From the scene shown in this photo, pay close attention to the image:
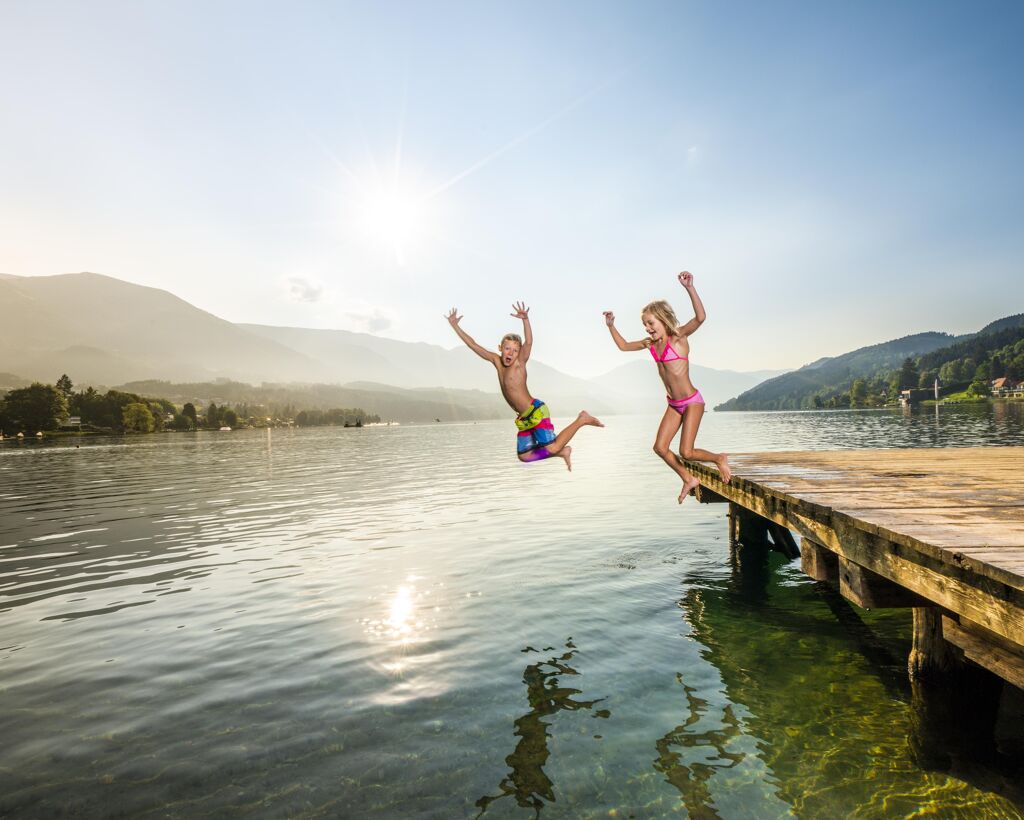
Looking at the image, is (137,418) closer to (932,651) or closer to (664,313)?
(664,313)

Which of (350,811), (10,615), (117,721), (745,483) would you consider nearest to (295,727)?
(350,811)

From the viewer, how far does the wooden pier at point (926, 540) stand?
15.7 feet

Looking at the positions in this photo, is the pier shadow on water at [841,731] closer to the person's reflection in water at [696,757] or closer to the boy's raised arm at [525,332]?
the person's reflection in water at [696,757]

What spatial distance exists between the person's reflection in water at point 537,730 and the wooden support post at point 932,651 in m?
4.31

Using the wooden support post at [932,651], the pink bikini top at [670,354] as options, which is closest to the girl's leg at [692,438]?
the pink bikini top at [670,354]

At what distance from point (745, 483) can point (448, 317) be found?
684 centimetres

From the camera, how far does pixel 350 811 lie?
19.3 feet

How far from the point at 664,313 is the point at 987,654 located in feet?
17.4

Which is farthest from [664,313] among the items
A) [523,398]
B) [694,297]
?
[523,398]

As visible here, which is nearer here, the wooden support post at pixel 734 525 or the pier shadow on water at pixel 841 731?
the pier shadow on water at pixel 841 731

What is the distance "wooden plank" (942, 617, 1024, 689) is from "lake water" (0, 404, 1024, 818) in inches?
44.8

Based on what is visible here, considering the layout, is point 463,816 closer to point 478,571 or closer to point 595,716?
point 595,716

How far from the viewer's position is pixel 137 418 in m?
172

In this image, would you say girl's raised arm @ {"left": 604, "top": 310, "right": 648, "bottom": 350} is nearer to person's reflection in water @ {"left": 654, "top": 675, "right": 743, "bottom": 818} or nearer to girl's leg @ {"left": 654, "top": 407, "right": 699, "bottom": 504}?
girl's leg @ {"left": 654, "top": 407, "right": 699, "bottom": 504}
